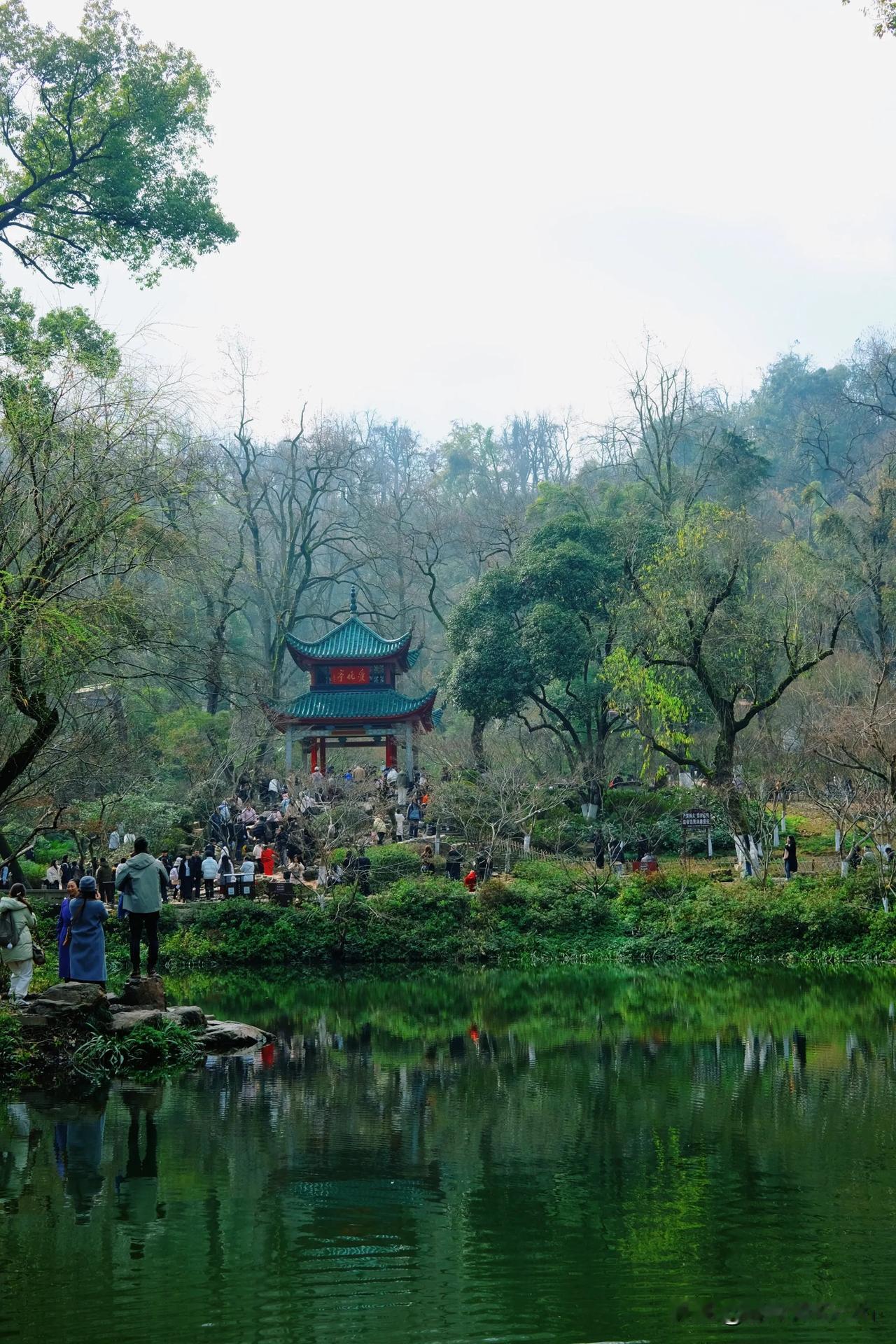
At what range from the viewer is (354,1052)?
39.0 feet

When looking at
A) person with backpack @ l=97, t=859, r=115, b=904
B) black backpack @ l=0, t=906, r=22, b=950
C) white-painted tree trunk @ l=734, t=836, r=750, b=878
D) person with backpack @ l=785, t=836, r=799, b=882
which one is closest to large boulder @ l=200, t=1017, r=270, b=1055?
black backpack @ l=0, t=906, r=22, b=950

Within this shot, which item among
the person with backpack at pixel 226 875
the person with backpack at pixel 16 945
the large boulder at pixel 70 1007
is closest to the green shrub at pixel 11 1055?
the large boulder at pixel 70 1007

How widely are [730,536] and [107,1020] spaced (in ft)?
55.4

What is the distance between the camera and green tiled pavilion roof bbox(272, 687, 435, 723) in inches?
1294

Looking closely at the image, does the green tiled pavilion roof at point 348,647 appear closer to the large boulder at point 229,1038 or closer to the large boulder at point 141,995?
the large boulder at point 229,1038

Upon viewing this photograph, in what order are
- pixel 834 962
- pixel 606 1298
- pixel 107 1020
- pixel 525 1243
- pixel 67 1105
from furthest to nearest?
pixel 834 962 → pixel 107 1020 → pixel 67 1105 → pixel 525 1243 → pixel 606 1298

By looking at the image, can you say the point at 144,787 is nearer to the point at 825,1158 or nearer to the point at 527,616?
the point at 527,616

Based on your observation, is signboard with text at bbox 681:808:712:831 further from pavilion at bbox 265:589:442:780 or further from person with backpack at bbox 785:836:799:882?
pavilion at bbox 265:589:442:780

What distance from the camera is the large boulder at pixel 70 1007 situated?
421 inches

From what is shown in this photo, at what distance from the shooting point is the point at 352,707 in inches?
1312

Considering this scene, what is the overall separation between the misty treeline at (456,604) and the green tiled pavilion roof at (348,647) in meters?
1.17

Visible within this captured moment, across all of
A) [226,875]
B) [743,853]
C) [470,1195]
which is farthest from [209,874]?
[470,1195]

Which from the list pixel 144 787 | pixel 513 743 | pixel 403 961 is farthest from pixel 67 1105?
pixel 513 743

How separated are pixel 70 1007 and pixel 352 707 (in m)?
22.7
